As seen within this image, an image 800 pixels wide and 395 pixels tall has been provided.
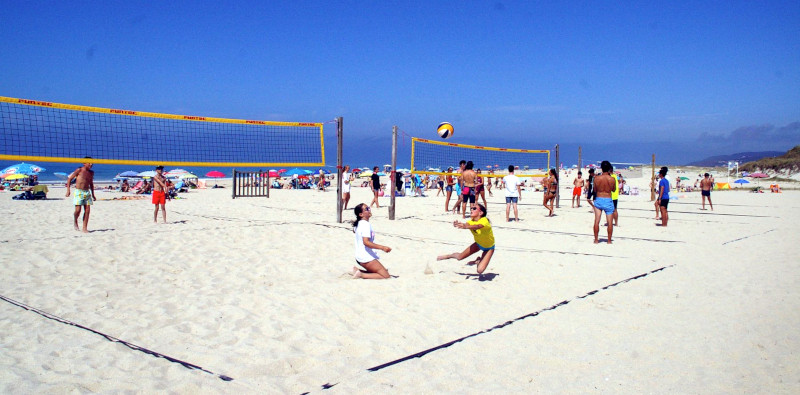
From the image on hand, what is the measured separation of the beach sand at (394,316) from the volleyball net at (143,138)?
150 cm

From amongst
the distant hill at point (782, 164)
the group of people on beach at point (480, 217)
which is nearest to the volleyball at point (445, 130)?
the group of people on beach at point (480, 217)

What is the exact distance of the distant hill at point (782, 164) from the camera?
134ft

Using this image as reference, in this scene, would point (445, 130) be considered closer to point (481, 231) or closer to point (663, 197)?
point (663, 197)

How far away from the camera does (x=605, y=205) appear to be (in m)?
8.12

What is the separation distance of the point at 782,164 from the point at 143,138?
49.8m

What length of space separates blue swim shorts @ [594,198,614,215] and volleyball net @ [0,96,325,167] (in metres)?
5.14

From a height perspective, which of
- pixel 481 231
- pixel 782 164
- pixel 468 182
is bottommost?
pixel 481 231

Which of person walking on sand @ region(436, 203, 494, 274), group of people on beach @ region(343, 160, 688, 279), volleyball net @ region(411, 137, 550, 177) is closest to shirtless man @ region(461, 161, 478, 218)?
group of people on beach @ region(343, 160, 688, 279)

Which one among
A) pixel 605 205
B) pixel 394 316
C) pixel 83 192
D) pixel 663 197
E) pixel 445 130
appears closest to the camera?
pixel 394 316

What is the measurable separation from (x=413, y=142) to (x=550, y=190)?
395cm

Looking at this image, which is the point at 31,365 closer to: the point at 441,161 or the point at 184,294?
the point at 184,294

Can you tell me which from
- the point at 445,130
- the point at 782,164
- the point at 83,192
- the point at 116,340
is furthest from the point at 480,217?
the point at 782,164

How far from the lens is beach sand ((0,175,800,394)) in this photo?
291 cm

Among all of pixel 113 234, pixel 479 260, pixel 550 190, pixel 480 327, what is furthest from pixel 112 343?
pixel 550 190
